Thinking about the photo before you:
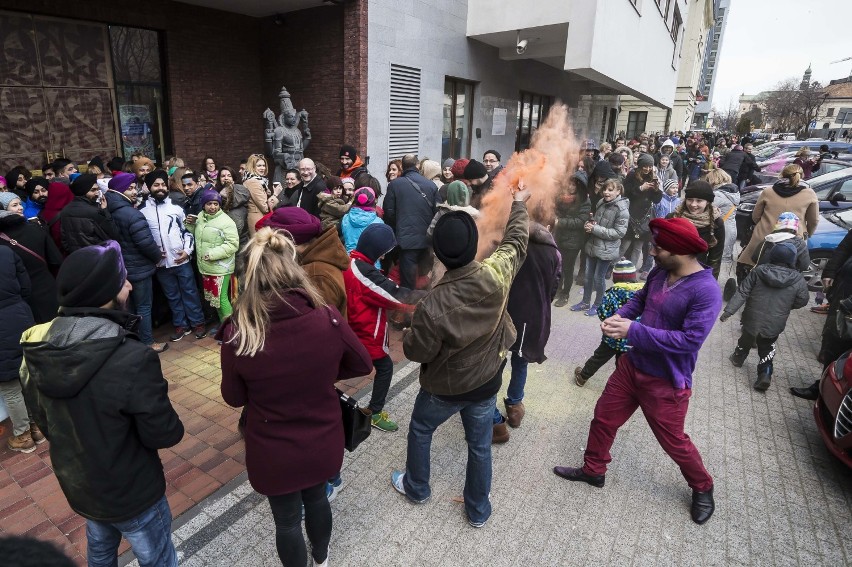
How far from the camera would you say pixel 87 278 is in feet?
6.50

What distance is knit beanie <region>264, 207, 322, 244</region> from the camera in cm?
329

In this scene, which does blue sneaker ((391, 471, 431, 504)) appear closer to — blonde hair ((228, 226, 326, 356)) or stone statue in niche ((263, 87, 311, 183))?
blonde hair ((228, 226, 326, 356))

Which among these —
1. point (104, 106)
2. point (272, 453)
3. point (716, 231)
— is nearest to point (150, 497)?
point (272, 453)

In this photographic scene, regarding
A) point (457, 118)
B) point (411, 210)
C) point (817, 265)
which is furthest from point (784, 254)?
point (457, 118)

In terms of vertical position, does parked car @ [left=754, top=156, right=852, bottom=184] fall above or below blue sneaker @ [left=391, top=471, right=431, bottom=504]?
above

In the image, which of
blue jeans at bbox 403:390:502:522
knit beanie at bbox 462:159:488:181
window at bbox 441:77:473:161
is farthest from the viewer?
window at bbox 441:77:473:161

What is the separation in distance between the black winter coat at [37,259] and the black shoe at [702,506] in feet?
16.6

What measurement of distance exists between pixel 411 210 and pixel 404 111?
212 inches

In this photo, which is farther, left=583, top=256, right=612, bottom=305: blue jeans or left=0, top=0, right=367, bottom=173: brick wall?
left=0, top=0, right=367, bottom=173: brick wall

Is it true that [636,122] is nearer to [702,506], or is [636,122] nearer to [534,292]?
[534,292]

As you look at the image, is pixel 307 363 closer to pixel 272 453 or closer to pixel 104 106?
pixel 272 453

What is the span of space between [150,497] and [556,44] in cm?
1309

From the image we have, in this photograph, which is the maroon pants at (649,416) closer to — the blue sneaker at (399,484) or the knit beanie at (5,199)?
the blue sneaker at (399,484)

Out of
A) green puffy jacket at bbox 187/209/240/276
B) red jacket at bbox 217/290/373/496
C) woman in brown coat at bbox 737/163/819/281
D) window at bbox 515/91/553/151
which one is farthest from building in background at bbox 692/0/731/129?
red jacket at bbox 217/290/373/496
